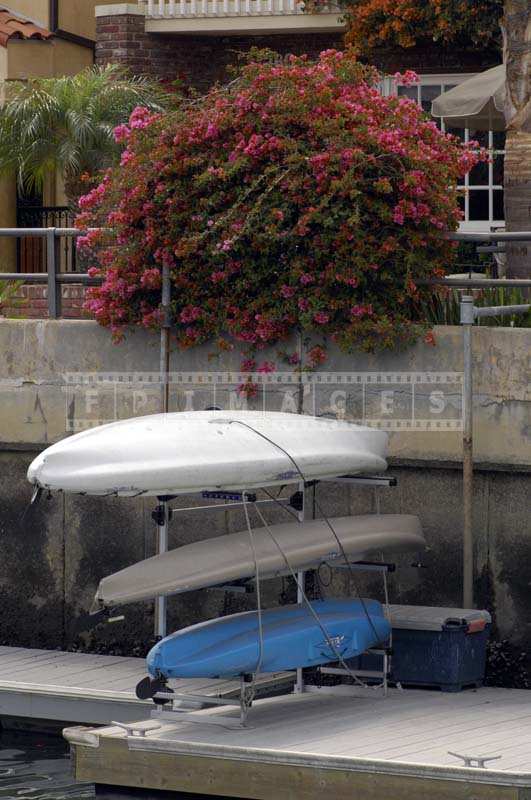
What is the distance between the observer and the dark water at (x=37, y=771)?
34.0ft

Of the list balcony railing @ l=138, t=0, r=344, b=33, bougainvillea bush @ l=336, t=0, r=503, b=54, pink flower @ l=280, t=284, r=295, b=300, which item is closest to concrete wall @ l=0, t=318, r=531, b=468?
pink flower @ l=280, t=284, r=295, b=300

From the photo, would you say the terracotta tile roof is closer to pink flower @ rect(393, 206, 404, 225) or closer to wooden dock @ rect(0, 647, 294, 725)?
pink flower @ rect(393, 206, 404, 225)

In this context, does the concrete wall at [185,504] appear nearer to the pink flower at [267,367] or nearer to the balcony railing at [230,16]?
the pink flower at [267,367]

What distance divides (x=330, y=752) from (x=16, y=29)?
1418 cm

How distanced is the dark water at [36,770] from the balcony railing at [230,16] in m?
11.6

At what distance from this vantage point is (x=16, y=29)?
2155cm

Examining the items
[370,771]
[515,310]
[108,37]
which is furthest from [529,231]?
[108,37]

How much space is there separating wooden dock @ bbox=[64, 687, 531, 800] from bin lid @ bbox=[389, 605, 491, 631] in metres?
0.49

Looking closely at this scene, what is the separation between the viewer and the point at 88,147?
18.3m

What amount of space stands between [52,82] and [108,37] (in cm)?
254

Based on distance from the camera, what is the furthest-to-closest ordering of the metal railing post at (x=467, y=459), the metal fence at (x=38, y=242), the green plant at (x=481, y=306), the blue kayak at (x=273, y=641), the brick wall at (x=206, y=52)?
1. the metal fence at (x=38, y=242)
2. the brick wall at (x=206, y=52)
3. the green plant at (x=481, y=306)
4. the metal railing post at (x=467, y=459)
5. the blue kayak at (x=273, y=641)

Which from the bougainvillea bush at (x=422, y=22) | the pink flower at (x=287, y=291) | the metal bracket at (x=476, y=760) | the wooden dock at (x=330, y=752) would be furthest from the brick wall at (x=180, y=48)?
the metal bracket at (x=476, y=760)

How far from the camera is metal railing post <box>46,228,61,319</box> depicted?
1305 cm

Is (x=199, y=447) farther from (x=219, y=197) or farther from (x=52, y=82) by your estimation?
(x=52, y=82)
